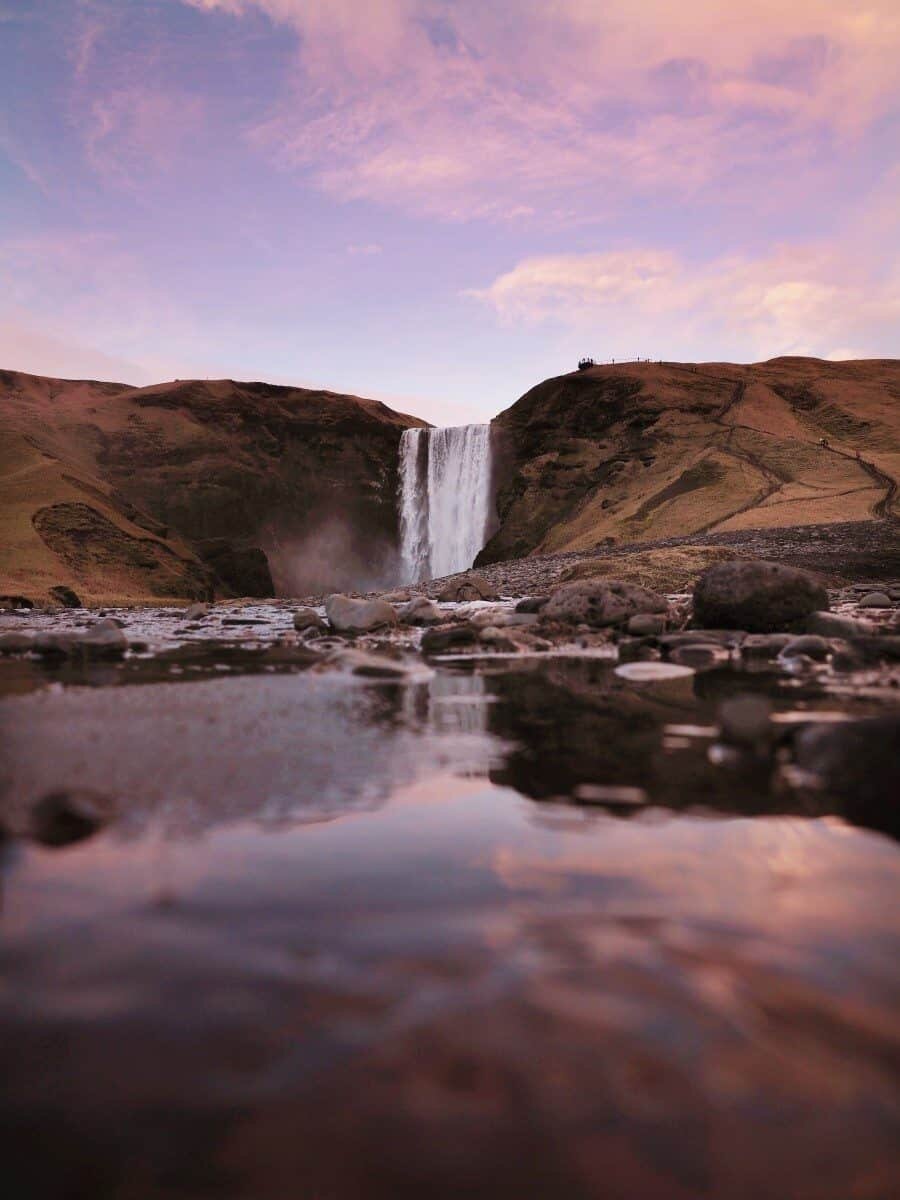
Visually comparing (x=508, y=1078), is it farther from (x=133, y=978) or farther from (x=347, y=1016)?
(x=133, y=978)

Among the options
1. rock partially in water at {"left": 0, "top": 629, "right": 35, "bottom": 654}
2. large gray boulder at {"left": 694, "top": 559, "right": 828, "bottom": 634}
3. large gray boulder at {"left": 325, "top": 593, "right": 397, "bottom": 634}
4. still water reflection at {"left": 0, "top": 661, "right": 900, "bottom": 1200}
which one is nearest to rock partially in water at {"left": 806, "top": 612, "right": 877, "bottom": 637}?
large gray boulder at {"left": 694, "top": 559, "right": 828, "bottom": 634}

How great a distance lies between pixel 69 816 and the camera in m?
3.59

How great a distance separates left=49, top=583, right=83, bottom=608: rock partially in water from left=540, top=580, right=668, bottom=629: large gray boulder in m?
27.1

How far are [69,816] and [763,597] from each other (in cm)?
996

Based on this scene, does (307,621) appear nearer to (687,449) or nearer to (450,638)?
(450,638)

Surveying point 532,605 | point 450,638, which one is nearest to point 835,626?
point 450,638

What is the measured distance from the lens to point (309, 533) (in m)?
68.9

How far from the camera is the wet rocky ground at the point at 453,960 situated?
4.92ft

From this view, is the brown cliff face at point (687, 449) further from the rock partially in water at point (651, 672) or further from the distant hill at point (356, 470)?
the rock partially in water at point (651, 672)

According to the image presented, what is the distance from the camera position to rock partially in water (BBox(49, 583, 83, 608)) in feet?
113

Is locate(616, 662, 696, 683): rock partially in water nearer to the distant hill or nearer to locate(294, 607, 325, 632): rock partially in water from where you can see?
locate(294, 607, 325, 632): rock partially in water

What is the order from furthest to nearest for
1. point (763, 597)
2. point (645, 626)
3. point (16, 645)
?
point (16, 645) < point (645, 626) < point (763, 597)

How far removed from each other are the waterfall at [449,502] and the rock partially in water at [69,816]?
5328 centimetres

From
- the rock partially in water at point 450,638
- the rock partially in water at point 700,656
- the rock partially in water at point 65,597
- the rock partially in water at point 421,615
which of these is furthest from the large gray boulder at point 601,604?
the rock partially in water at point 65,597
